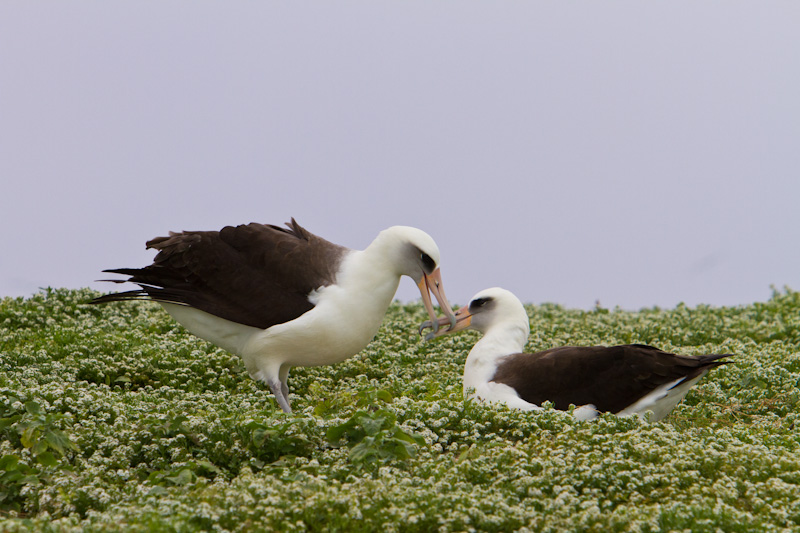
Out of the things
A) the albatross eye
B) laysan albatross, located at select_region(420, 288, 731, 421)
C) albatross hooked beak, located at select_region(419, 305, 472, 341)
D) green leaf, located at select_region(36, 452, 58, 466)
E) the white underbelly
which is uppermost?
the albatross eye

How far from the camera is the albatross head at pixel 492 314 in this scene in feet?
33.0

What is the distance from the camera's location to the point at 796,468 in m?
6.73

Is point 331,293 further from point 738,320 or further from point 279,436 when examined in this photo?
point 738,320

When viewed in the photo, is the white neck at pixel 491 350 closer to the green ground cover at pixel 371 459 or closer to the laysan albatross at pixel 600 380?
the laysan albatross at pixel 600 380

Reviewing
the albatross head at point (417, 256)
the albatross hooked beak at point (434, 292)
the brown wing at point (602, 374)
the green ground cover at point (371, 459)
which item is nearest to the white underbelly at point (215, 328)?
the green ground cover at point (371, 459)

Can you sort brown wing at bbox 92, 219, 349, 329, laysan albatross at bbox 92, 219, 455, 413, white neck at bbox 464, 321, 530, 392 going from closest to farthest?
1. white neck at bbox 464, 321, 530, 392
2. laysan albatross at bbox 92, 219, 455, 413
3. brown wing at bbox 92, 219, 349, 329

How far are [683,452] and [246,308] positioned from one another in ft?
15.8

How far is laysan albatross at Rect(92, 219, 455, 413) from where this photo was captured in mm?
9539

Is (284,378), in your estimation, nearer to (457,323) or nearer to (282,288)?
(282,288)

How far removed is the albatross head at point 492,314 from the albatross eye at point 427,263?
0.68 m

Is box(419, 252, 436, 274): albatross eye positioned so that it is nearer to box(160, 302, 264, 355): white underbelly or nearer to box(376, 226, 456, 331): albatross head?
box(376, 226, 456, 331): albatross head

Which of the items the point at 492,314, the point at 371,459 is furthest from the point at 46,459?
the point at 492,314

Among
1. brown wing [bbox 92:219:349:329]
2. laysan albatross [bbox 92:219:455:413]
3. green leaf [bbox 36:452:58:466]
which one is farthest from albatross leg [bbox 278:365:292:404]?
green leaf [bbox 36:452:58:466]

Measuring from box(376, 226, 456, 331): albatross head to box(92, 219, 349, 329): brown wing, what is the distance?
637 millimetres
